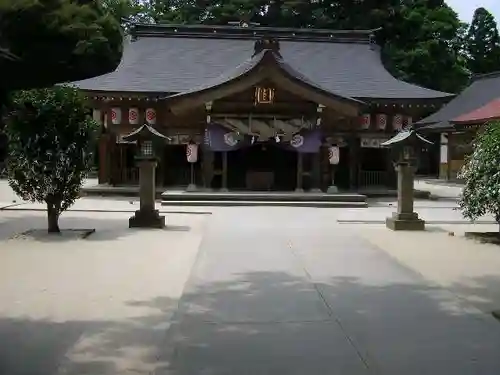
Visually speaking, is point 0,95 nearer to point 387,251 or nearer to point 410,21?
point 387,251

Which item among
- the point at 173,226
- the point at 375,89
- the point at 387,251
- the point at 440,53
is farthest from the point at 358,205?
the point at 440,53

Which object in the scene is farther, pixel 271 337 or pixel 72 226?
pixel 72 226

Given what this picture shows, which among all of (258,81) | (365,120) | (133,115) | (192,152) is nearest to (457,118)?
(365,120)

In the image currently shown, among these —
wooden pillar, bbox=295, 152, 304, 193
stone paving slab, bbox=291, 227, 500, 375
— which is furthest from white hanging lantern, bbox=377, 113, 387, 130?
stone paving slab, bbox=291, 227, 500, 375

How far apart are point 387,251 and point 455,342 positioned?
4.97 m

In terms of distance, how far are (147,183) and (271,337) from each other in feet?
28.8

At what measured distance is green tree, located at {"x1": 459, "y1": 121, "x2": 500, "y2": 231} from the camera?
11.1 meters

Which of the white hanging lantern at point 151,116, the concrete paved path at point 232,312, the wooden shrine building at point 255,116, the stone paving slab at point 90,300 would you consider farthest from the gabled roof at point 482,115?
the stone paving slab at point 90,300

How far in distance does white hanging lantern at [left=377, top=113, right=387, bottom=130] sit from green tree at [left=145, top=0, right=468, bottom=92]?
16314 mm

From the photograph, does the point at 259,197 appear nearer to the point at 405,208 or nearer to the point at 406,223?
the point at 405,208

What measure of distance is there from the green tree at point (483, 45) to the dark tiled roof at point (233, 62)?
2512 centimetres

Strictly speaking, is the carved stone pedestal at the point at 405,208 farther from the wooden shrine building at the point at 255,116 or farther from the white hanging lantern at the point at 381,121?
the white hanging lantern at the point at 381,121

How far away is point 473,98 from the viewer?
120 feet

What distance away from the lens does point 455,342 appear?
5.20 m
